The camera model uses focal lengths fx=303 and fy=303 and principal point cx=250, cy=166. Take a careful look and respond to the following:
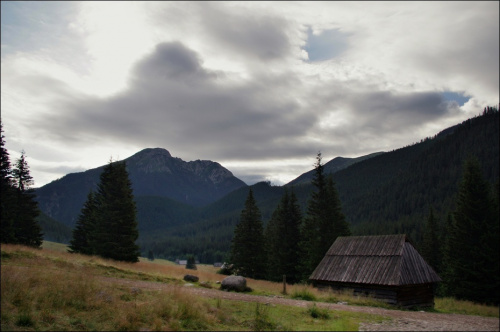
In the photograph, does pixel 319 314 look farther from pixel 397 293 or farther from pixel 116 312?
pixel 397 293

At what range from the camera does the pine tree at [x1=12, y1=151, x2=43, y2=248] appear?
37.7 m

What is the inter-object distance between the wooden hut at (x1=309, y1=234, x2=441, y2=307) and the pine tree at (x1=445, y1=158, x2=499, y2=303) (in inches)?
301

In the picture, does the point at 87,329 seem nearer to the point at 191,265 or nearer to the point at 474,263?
the point at 474,263

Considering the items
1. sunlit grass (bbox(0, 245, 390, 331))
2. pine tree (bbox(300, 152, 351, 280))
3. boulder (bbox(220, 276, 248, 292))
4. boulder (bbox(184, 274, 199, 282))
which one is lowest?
boulder (bbox(184, 274, 199, 282))

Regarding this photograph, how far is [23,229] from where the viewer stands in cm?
3794

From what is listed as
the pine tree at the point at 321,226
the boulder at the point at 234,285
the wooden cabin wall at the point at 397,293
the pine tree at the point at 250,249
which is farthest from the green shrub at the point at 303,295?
the pine tree at the point at 250,249

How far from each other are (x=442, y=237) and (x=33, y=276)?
6319cm

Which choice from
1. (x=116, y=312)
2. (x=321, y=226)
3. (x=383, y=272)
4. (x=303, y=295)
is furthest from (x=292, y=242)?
(x=116, y=312)

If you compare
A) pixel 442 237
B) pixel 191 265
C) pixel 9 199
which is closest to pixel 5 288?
pixel 9 199

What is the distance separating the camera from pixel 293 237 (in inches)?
1731

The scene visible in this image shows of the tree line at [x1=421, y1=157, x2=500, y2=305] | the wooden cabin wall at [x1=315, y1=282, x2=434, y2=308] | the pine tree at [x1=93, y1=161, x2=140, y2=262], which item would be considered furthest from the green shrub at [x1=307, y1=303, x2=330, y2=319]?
the pine tree at [x1=93, y1=161, x2=140, y2=262]

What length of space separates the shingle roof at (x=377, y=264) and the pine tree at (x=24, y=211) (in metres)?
35.2

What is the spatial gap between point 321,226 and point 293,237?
591 centimetres

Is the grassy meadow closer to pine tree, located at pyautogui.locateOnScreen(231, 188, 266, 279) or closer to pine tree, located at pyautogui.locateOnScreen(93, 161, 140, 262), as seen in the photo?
pine tree, located at pyautogui.locateOnScreen(93, 161, 140, 262)
